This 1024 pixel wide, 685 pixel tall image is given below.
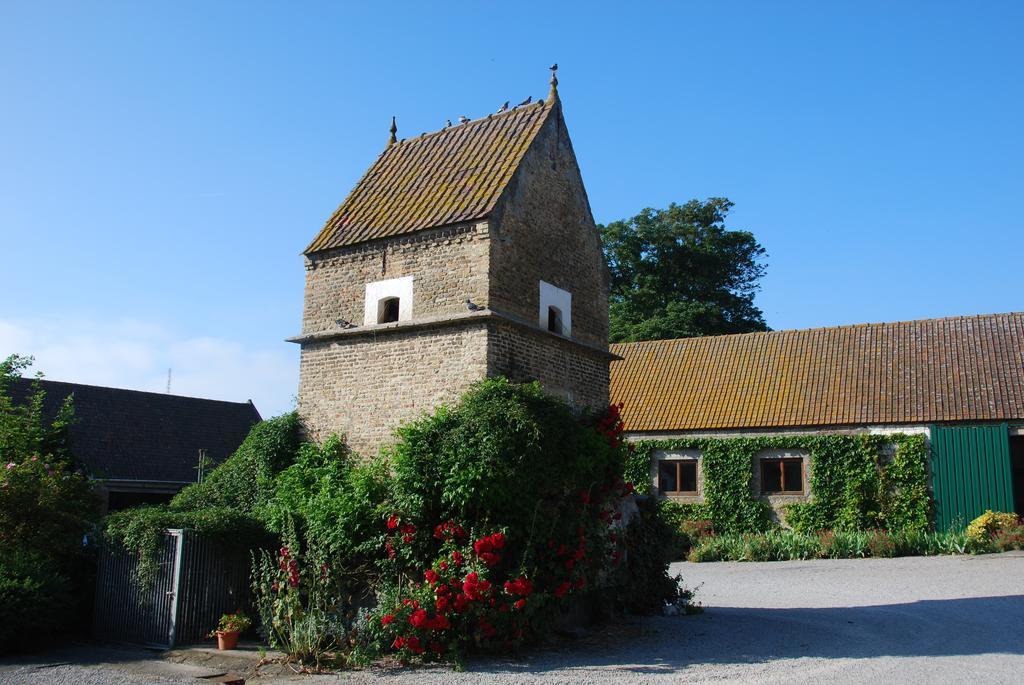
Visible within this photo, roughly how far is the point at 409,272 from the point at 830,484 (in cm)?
1459

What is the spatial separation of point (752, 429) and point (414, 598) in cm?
1639

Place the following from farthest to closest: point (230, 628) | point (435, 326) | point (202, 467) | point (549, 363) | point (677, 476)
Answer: point (677, 476)
point (202, 467)
point (549, 363)
point (435, 326)
point (230, 628)

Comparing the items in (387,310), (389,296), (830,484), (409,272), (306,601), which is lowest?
(306,601)

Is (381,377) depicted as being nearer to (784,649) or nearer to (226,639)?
(226,639)

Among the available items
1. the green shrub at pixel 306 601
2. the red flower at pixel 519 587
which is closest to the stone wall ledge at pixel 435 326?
the green shrub at pixel 306 601

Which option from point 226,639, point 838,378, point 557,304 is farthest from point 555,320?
point 838,378

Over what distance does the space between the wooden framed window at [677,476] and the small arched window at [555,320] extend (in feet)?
38.9

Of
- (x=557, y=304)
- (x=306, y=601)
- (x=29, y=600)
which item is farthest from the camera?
(x=557, y=304)

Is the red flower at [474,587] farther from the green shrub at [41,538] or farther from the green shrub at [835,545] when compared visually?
the green shrub at [835,545]

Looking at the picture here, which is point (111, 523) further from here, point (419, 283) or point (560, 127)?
point (560, 127)

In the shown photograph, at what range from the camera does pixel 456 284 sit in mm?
13656

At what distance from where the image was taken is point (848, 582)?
17.2 metres

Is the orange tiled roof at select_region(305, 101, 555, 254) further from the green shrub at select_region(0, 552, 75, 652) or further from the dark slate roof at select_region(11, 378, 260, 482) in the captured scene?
the dark slate roof at select_region(11, 378, 260, 482)

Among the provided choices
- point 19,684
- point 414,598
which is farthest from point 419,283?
point 19,684
